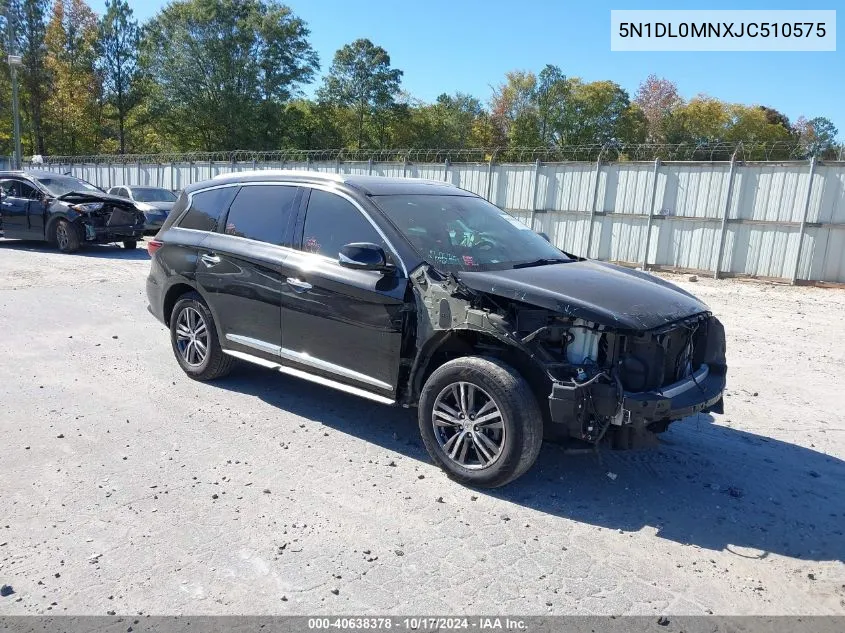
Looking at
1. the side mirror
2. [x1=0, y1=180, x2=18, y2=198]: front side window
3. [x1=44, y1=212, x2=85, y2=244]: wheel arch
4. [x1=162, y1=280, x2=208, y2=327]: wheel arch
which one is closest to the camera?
the side mirror

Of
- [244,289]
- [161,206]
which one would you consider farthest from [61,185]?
[244,289]

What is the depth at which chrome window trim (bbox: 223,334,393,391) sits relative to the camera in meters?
4.41

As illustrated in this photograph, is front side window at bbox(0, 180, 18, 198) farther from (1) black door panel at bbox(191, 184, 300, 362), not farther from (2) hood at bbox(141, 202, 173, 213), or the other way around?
(1) black door panel at bbox(191, 184, 300, 362)

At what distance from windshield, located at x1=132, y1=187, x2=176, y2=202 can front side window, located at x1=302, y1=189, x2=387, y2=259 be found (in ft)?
54.6

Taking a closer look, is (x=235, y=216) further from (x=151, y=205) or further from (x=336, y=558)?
(x=151, y=205)

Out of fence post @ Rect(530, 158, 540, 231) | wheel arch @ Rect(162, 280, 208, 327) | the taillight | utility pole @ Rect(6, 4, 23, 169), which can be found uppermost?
utility pole @ Rect(6, 4, 23, 169)

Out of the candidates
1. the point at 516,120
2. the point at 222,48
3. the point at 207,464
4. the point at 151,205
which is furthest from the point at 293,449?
the point at 516,120

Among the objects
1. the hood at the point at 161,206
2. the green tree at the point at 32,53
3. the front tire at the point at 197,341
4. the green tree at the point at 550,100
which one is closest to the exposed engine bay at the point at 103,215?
the hood at the point at 161,206

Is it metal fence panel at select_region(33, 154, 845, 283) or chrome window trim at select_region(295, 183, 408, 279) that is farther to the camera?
metal fence panel at select_region(33, 154, 845, 283)

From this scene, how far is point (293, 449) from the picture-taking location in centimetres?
445

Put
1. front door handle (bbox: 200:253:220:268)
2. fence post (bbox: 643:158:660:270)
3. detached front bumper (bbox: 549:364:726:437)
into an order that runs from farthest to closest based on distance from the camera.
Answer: fence post (bbox: 643:158:660:270) < front door handle (bbox: 200:253:220:268) < detached front bumper (bbox: 549:364:726:437)

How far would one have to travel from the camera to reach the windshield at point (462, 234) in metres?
4.37

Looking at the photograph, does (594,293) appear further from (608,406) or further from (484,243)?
(484,243)

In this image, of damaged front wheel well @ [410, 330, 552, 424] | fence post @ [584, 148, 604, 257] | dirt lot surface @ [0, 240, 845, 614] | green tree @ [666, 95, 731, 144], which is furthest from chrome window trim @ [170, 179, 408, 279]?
green tree @ [666, 95, 731, 144]
